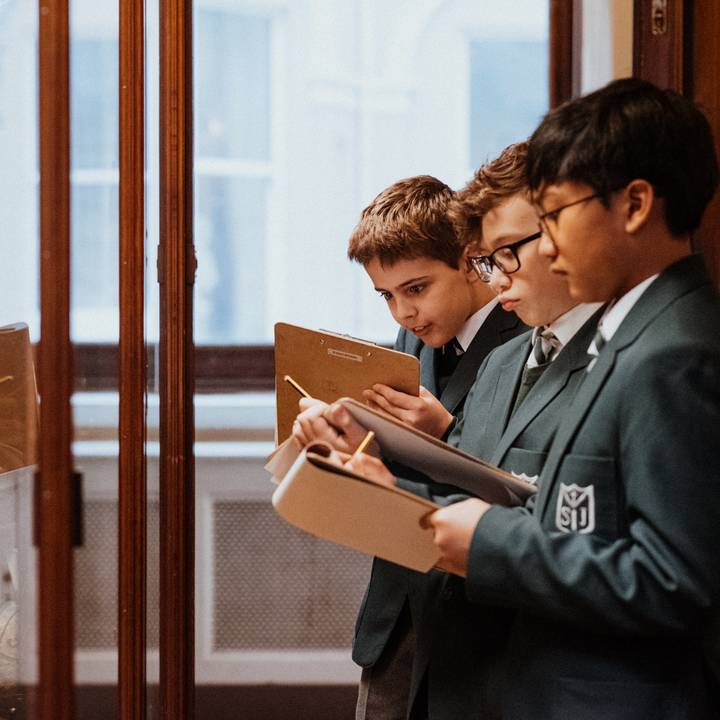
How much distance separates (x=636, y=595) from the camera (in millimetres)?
1090

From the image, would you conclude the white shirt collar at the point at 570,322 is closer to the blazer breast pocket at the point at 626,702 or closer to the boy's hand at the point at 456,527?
the boy's hand at the point at 456,527

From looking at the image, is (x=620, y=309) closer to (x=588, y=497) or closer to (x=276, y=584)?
(x=588, y=497)

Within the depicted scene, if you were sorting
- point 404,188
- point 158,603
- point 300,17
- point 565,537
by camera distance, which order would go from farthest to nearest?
point 300,17, point 404,188, point 158,603, point 565,537

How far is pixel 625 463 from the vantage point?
3.70 ft

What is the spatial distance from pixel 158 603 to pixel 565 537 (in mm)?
1020

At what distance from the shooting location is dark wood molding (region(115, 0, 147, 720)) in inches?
61.1

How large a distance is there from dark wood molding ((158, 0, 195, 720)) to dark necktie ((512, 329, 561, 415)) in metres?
0.81

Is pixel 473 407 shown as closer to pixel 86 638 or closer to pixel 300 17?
pixel 86 638

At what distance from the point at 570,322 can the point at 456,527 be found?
1.24 feet

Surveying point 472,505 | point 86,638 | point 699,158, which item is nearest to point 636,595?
point 472,505

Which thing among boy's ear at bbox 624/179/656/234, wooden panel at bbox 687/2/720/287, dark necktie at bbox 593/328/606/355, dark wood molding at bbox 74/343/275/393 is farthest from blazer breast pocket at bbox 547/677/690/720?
dark wood molding at bbox 74/343/275/393

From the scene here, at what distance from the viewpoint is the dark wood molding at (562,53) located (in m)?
3.26

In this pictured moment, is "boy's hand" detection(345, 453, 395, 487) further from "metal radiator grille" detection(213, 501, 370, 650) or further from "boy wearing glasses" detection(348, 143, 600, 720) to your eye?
"metal radiator grille" detection(213, 501, 370, 650)

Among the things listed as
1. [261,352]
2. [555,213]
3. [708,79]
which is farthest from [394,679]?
[261,352]
